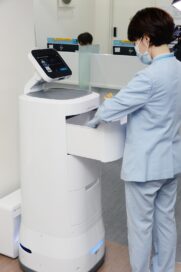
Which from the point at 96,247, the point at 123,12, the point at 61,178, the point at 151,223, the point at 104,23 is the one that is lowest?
the point at 96,247

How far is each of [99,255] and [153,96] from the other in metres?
1.02

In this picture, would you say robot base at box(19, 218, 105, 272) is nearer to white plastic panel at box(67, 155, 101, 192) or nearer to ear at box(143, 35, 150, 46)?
white plastic panel at box(67, 155, 101, 192)

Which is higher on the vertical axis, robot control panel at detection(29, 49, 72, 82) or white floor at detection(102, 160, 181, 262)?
robot control panel at detection(29, 49, 72, 82)

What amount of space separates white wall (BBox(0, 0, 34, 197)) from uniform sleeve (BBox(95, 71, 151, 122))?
84cm

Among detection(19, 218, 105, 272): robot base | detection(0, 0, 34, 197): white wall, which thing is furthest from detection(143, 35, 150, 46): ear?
detection(19, 218, 105, 272): robot base

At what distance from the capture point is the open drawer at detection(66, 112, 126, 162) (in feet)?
5.50

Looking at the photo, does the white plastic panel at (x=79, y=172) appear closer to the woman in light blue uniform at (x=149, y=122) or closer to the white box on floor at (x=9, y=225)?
the woman in light blue uniform at (x=149, y=122)

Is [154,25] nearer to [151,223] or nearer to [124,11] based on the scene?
[151,223]

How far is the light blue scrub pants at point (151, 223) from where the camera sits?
173cm

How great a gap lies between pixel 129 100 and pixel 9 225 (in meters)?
1.07

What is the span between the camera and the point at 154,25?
156cm

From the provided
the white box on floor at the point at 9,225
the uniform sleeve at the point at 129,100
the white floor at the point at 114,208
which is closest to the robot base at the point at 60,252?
the white box on floor at the point at 9,225

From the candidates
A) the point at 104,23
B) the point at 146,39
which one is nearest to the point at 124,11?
the point at 104,23

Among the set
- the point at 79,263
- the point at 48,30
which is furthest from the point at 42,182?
the point at 48,30
